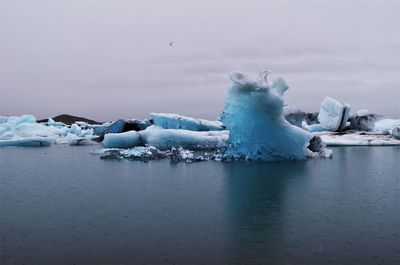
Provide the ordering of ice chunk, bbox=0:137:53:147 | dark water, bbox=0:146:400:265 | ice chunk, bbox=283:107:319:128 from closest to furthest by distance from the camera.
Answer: dark water, bbox=0:146:400:265 → ice chunk, bbox=283:107:319:128 → ice chunk, bbox=0:137:53:147

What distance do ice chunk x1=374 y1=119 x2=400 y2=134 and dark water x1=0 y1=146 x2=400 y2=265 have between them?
46.8 ft

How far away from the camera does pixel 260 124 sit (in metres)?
15.0

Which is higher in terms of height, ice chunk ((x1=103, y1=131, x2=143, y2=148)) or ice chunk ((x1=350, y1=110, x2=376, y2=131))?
ice chunk ((x1=350, y1=110, x2=376, y2=131))

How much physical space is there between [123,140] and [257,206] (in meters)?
13.7

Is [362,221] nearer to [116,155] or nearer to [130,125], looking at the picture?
[116,155]

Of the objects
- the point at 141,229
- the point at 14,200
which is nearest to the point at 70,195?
the point at 14,200

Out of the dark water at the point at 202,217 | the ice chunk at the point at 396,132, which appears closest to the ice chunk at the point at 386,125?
the ice chunk at the point at 396,132

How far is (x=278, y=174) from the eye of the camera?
12.6m

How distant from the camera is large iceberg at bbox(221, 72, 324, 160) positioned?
14.7 metres

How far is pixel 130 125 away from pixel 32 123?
24.1 ft

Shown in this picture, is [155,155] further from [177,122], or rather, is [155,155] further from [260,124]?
[177,122]

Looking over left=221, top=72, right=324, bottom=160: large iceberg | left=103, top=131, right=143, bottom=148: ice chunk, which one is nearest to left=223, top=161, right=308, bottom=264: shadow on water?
left=221, top=72, right=324, bottom=160: large iceberg

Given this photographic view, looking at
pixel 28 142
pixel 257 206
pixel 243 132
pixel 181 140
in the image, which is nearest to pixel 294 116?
pixel 243 132

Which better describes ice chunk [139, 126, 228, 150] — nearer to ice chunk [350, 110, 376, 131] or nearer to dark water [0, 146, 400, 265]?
dark water [0, 146, 400, 265]
